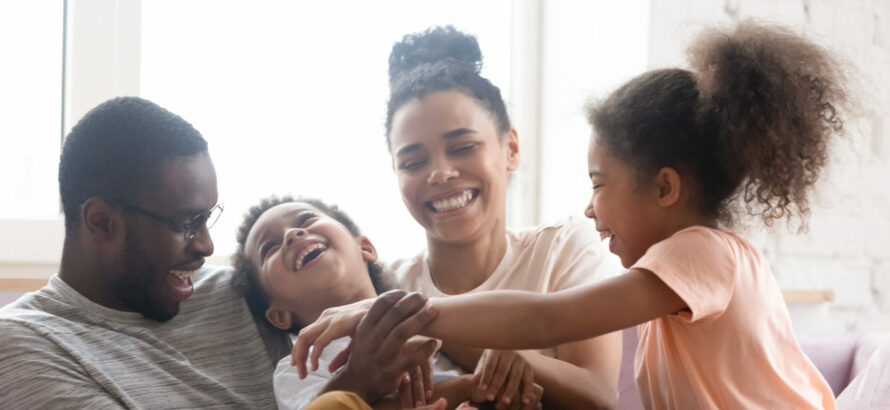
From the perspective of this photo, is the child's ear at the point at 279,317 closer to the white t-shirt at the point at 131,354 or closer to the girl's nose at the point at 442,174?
the white t-shirt at the point at 131,354

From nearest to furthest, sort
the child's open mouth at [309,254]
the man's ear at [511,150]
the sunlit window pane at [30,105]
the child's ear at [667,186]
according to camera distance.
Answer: the child's ear at [667,186]
the child's open mouth at [309,254]
the man's ear at [511,150]
the sunlit window pane at [30,105]

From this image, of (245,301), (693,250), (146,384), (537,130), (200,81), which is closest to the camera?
(693,250)

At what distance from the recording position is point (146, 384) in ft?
4.25

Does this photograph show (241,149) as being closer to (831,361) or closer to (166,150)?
(166,150)

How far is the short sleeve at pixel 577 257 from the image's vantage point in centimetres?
155

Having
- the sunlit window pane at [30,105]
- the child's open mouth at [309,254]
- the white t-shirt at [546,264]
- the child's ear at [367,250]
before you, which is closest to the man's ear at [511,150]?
the white t-shirt at [546,264]

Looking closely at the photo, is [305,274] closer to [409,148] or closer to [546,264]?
[409,148]

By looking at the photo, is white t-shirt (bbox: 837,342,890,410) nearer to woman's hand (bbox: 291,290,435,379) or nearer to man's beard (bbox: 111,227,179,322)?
woman's hand (bbox: 291,290,435,379)

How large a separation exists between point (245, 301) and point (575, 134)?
1.18 metres

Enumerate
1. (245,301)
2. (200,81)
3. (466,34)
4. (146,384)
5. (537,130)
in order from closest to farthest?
(146,384)
(245,301)
(466,34)
(200,81)
(537,130)

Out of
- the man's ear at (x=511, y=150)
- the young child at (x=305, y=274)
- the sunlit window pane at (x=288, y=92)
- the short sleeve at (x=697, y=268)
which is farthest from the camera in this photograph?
the sunlit window pane at (x=288, y=92)

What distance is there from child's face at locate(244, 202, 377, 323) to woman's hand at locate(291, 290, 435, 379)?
0.94ft

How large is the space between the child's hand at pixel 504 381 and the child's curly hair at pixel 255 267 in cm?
39

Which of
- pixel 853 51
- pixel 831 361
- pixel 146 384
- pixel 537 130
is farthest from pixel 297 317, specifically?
pixel 853 51
